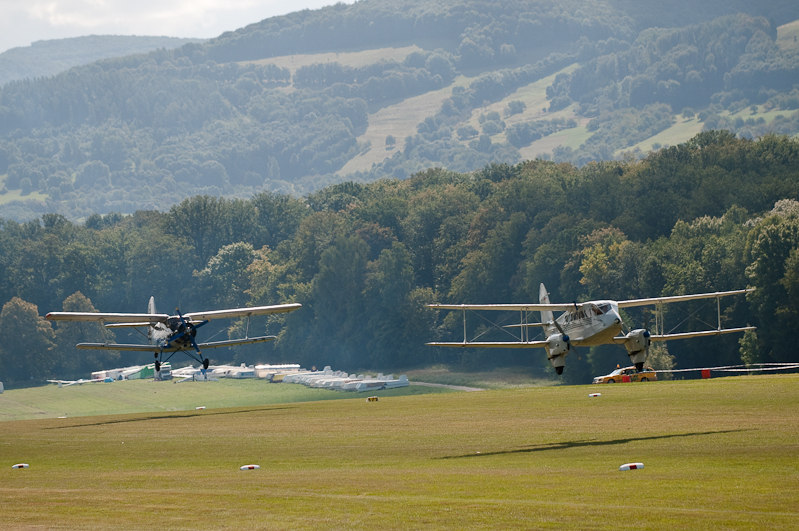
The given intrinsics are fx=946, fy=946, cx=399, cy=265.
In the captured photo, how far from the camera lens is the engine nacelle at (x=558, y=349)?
42719 mm

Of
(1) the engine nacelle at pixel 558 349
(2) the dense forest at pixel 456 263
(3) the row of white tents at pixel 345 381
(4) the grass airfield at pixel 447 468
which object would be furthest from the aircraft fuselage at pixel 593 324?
(3) the row of white tents at pixel 345 381

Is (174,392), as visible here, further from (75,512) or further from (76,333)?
(75,512)

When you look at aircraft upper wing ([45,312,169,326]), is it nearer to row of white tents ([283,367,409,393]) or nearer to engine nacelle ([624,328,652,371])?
engine nacelle ([624,328,652,371])

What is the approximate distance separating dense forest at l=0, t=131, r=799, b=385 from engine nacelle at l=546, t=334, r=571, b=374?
147ft

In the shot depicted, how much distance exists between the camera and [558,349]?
42938mm

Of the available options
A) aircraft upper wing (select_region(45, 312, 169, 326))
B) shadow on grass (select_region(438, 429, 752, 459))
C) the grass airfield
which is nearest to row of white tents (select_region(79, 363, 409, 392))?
aircraft upper wing (select_region(45, 312, 169, 326))

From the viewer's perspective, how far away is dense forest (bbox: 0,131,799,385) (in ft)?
311

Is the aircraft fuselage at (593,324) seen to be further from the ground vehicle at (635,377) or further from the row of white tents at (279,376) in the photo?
the row of white tents at (279,376)

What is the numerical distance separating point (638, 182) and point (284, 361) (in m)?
61.9

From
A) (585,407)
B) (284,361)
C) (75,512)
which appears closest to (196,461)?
(75,512)

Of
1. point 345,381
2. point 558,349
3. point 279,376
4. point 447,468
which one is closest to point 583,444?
point 447,468

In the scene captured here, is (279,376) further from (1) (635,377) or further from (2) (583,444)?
(2) (583,444)

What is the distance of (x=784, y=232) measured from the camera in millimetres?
83938

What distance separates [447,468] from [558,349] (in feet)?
57.6
